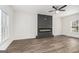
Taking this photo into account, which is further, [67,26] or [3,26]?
[67,26]

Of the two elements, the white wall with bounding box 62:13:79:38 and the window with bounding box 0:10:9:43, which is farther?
the white wall with bounding box 62:13:79:38

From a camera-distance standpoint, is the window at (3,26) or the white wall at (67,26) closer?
the window at (3,26)

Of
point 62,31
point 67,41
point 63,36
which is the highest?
point 62,31
